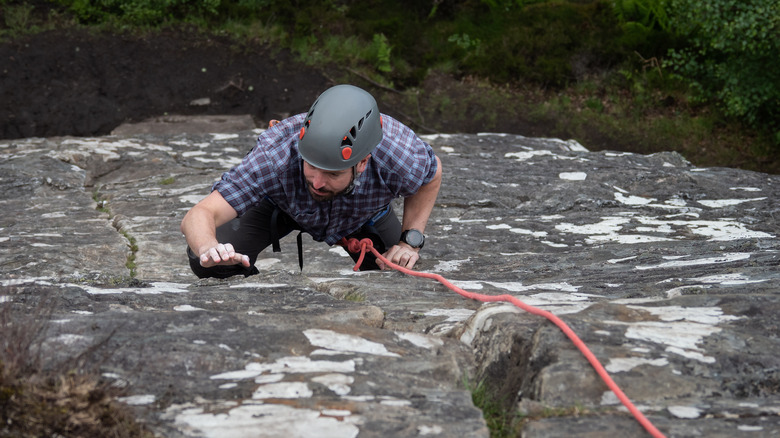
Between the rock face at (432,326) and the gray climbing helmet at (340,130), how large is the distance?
65 cm

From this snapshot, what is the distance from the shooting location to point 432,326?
9.59 ft

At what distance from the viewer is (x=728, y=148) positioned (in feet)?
40.7

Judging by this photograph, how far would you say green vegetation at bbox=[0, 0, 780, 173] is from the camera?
12516 mm

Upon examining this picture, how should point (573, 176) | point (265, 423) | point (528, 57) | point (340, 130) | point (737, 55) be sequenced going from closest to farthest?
point (265, 423) < point (340, 130) < point (573, 176) < point (737, 55) < point (528, 57)

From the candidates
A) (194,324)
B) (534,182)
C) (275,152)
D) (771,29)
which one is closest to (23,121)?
(534,182)

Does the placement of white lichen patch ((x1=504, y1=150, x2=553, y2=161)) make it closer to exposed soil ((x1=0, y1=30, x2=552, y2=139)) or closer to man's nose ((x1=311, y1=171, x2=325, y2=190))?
exposed soil ((x1=0, y1=30, x2=552, y2=139))

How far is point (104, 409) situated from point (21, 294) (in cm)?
137

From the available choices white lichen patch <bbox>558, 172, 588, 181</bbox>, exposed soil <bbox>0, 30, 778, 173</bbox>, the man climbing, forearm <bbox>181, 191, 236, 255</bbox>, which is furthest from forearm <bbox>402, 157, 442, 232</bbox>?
exposed soil <bbox>0, 30, 778, 173</bbox>

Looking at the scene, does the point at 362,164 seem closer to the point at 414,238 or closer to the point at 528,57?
the point at 414,238

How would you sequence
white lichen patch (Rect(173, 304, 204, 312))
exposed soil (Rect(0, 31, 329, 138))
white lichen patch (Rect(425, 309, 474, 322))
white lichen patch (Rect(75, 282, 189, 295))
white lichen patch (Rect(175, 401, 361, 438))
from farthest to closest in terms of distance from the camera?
exposed soil (Rect(0, 31, 329, 138)), white lichen patch (Rect(75, 282, 189, 295)), white lichen patch (Rect(425, 309, 474, 322)), white lichen patch (Rect(173, 304, 204, 312)), white lichen patch (Rect(175, 401, 361, 438))

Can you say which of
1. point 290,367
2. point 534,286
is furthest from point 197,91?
point 290,367

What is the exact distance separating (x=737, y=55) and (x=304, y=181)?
33.5 feet

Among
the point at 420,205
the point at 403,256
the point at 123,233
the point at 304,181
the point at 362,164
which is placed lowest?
the point at 123,233

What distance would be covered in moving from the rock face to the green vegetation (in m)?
6.80
